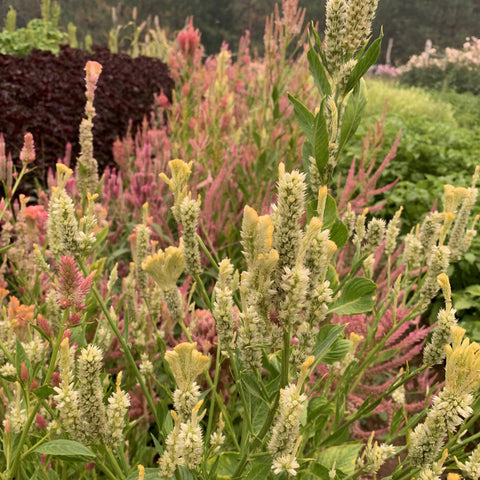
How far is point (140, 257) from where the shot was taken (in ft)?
3.39

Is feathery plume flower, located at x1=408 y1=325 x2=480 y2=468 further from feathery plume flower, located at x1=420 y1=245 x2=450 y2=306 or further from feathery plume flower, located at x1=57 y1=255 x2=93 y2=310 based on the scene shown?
feathery plume flower, located at x1=57 y1=255 x2=93 y2=310

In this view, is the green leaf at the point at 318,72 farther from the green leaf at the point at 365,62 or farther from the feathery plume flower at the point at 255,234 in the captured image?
the feathery plume flower at the point at 255,234

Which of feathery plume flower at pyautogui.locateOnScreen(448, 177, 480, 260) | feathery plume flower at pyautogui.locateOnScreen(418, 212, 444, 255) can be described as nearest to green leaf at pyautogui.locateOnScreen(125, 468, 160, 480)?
feathery plume flower at pyautogui.locateOnScreen(418, 212, 444, 255)

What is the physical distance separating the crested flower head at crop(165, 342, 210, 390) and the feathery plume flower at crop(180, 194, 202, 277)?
23 cm

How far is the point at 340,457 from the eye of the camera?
113 centimetres

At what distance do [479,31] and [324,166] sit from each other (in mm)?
33456

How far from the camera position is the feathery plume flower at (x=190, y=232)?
781mm

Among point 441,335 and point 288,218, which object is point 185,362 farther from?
point 441,335

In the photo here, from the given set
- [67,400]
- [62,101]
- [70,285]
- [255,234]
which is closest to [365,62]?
[255,234]

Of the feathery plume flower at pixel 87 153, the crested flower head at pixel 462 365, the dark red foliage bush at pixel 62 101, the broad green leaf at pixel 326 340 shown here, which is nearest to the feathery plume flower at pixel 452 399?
the crested flower head at pixel 462 365

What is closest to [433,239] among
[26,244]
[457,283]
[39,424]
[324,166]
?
[324,166]

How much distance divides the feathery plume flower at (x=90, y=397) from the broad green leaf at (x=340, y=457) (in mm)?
→ 583

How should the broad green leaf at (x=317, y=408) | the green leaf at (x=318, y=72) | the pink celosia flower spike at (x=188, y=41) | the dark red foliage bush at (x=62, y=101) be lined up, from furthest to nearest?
the dark red foliage bush at (x=62, y=101) → the pink celosia flower spike at (x=188, y=41) → the broad green leaf at (x=317, y=408) → the green leaf at (x=318, y=72)

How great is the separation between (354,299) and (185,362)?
1.19ft
